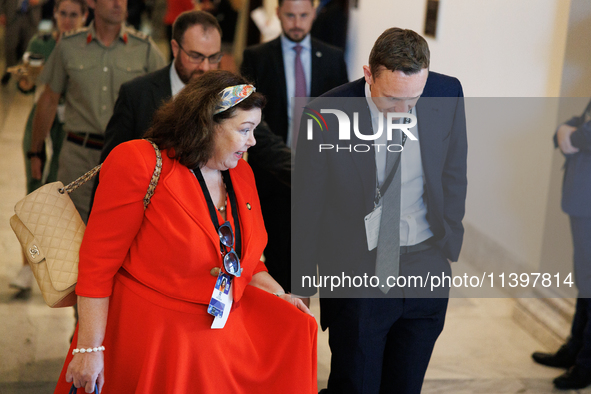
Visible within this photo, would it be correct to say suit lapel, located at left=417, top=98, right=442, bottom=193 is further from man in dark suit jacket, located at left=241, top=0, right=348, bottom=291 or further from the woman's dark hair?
man in dark suit jacket, located at left=241, top=0, right=348, bottom=291

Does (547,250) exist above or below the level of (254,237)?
below

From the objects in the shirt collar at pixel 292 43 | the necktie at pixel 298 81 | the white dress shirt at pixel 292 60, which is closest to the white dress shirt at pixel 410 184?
the necktie at pixel 298 81

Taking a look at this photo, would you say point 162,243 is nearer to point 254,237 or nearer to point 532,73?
point 254,237

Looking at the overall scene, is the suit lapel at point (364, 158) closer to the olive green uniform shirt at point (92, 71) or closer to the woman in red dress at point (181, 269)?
the woman in red dress at point (181, 269)

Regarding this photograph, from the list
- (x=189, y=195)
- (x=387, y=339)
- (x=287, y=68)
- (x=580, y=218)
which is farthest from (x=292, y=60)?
(x=189, y=195)

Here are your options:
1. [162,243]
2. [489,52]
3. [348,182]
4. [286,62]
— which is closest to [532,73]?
[489,52]

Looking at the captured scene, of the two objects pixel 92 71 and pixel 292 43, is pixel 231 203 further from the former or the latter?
pixel 292 43

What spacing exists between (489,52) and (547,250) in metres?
1.44

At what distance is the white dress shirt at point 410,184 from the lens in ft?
7.99

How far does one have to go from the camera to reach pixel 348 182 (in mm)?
2451

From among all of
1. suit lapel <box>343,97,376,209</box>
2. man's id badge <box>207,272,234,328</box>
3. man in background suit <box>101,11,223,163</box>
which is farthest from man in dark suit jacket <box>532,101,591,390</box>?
man's id badge <box>207,272,234,328</box>

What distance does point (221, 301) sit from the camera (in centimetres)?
205

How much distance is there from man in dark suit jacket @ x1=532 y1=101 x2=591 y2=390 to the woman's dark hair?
2.14 meters

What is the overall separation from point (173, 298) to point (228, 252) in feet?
0.73
